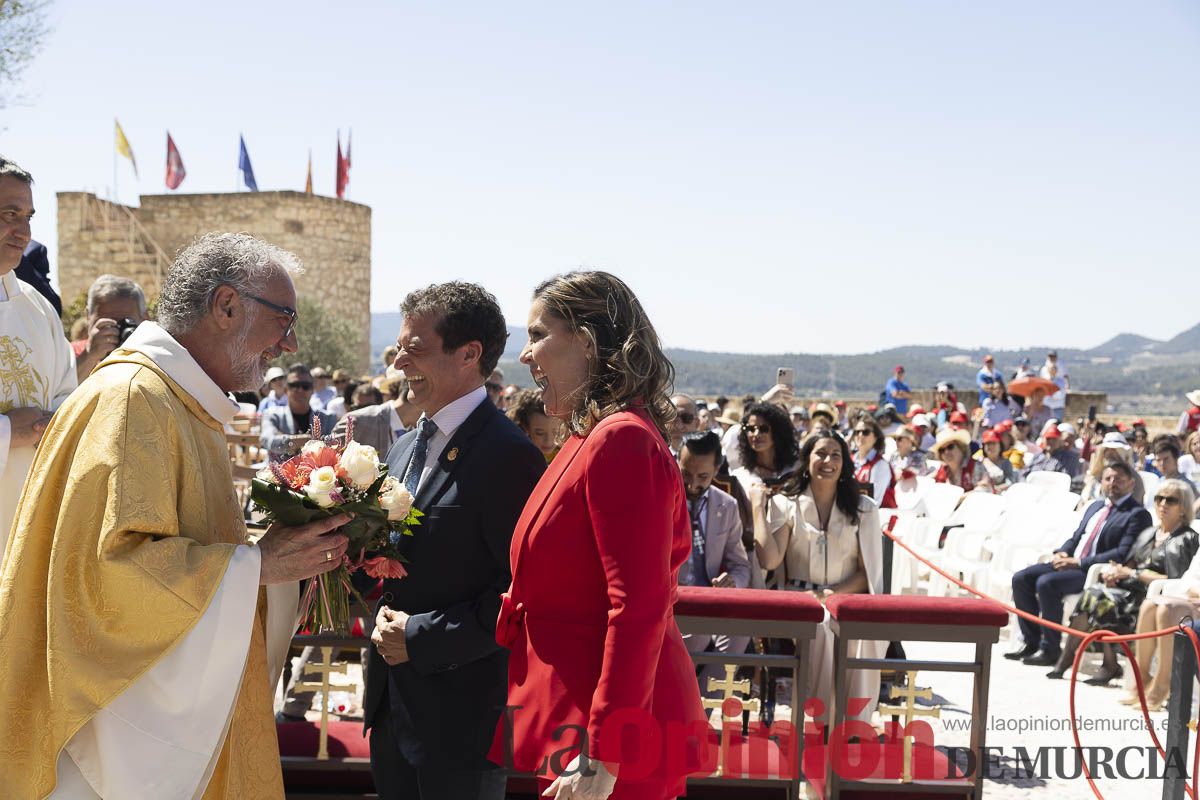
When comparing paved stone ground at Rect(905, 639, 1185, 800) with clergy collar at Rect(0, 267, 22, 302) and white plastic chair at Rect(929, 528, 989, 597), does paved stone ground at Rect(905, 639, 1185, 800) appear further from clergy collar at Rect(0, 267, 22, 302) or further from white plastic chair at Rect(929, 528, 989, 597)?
clergy collar at Rect(0, 267, 22, 302)

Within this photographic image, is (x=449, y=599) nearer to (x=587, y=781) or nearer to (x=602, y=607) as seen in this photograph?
(x=602, y=607)

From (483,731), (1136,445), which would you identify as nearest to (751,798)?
(483,731)

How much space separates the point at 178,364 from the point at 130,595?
1.83ft

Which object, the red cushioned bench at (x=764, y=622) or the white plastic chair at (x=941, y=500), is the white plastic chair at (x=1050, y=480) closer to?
the white plastic chair at (x=941, y=500)

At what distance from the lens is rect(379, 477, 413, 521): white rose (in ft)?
8.59

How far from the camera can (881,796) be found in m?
3.80

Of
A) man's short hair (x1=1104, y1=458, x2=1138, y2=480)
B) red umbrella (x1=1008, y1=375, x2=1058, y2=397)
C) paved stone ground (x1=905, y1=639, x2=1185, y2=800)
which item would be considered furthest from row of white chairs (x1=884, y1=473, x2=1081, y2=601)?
red umbrella (x1=1008, y1=375, x2=1058, y2=397)

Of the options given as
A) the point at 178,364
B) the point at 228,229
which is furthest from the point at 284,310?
the point at 228,229

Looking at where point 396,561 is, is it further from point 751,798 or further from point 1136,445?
point 1136,445

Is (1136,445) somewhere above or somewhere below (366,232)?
below

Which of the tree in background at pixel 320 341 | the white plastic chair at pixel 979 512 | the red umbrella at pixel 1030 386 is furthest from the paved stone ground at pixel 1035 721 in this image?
the tree in background at pixel 320 341

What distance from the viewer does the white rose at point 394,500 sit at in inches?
103

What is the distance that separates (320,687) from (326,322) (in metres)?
27.2

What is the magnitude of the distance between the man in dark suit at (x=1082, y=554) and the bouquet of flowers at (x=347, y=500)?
21.6 feet
